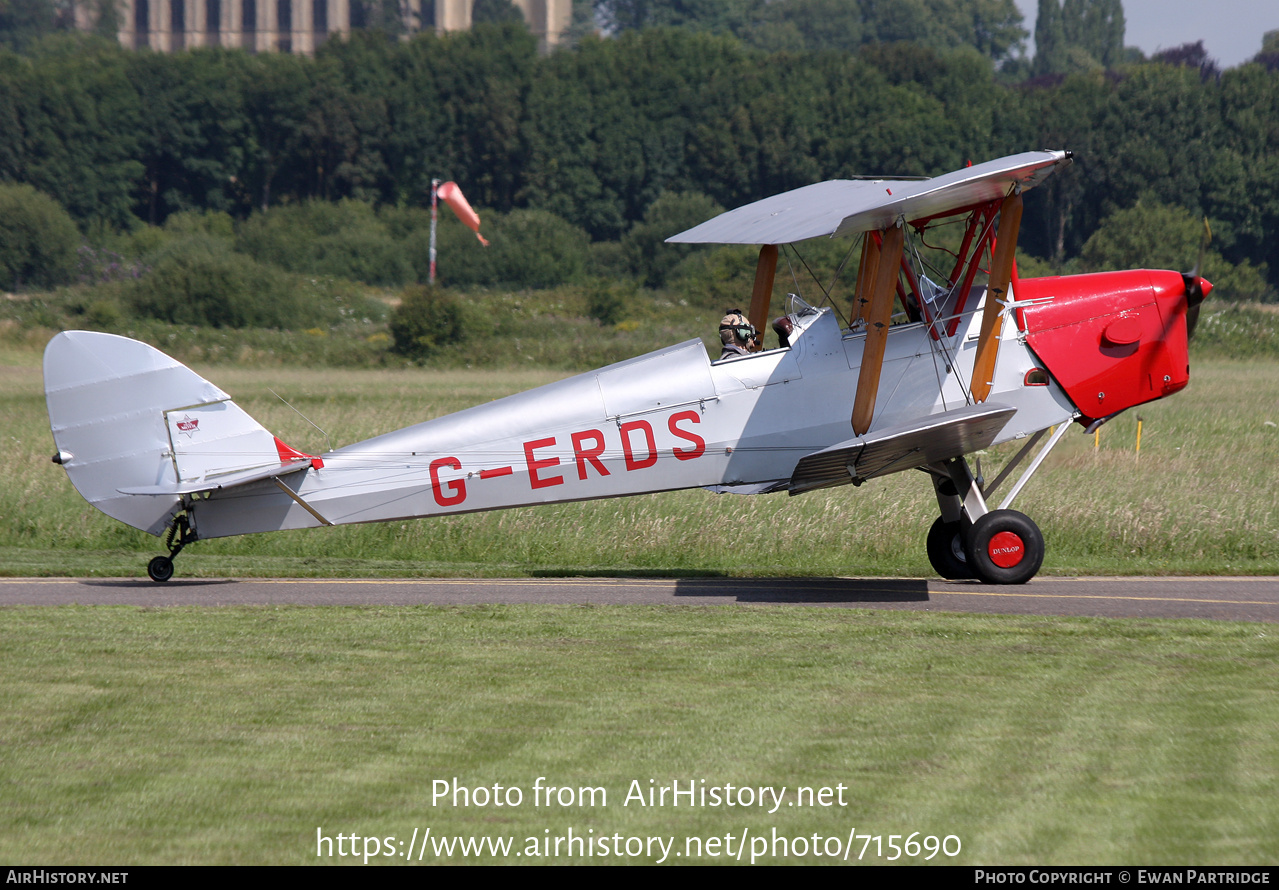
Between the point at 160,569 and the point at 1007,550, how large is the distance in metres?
7.29

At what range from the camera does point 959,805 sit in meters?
5.49

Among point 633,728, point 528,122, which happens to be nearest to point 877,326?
point 633,728

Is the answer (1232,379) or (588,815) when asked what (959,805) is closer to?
(588,815)

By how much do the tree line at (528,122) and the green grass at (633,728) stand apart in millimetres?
76417

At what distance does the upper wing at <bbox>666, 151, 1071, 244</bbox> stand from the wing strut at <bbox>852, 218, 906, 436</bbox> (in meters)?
0.23

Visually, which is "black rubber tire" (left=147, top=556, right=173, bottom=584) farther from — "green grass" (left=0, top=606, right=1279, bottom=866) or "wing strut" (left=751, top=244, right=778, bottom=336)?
"wing strut" (left=751, top=244, right=778, bottom=336)

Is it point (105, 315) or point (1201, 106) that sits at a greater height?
point (1201, 106)

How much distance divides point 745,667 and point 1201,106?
279 feet

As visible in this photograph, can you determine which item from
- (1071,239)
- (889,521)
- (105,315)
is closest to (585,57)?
(1071,239)

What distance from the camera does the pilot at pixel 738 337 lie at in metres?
11.1

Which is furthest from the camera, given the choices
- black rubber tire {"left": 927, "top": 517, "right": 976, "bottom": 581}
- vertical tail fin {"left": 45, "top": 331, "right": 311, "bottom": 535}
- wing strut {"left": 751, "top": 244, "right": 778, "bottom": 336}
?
black rubber tire {"left": 927, "top": 517, "right": 976, "bottom": 581}

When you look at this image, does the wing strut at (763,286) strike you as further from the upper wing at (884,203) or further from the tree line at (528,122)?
the tree line at (528,122)

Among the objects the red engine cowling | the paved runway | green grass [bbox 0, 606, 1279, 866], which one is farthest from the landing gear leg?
the red engine cowling

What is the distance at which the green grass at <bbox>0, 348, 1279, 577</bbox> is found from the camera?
43.0 ft
